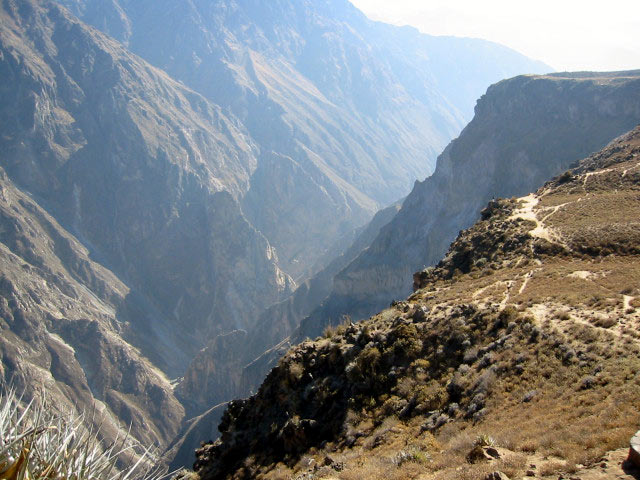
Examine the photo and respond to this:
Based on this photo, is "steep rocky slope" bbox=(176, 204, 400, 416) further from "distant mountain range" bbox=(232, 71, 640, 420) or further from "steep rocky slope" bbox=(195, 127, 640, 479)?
"steep rocky slope" bbox=(195, 127, 640, 479)

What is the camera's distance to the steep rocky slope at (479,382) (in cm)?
1120

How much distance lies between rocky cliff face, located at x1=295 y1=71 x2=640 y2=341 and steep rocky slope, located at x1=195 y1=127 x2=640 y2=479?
71.5 metres

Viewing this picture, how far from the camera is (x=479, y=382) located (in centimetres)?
1566

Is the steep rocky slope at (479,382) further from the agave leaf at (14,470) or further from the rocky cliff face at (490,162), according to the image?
the rocky cliff face at (490,162)

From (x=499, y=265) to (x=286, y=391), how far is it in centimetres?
1499

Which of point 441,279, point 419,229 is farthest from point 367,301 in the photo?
point 441,279

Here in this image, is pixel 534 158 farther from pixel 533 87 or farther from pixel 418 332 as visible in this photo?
pixel 418 332

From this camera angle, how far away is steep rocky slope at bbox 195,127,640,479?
11203mm

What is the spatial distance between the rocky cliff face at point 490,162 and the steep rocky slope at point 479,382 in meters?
71.5

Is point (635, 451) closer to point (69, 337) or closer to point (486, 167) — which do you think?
point (486, 167)

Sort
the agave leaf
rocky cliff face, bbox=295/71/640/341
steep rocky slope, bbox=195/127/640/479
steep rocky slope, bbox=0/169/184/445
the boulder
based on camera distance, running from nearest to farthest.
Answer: the agave leaf, the boulder, steep rocky slope, bbox=195/127/640/479, rocky cliff face, bbox=295/71/640/341, steep rocky slope, bbox=0/169/184/445

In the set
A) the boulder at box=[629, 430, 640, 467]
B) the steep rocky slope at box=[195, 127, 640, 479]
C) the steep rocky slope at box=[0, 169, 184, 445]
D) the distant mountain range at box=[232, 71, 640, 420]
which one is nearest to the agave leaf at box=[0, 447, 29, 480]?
the steep rocky slope at box=[195, 127, 640, 479]

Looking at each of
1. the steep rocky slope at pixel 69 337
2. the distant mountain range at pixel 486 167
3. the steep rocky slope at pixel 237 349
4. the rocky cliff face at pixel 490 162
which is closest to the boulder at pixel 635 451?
the distant mountain range at pixel 486 167

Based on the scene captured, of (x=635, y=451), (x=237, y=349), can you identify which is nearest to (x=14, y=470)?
(x=635, y=451)
